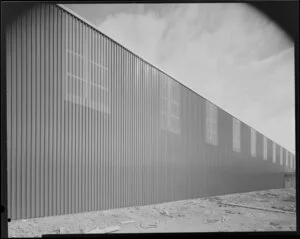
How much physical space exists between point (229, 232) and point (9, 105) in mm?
3738

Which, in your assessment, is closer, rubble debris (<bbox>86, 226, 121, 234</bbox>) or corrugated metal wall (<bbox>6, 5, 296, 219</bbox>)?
corrugated metal wall (<bbox>6, 5, 296, 219</bbox>)

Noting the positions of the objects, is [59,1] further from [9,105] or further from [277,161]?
[277,161]

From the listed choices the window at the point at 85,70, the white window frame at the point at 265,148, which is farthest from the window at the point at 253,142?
the window at the point at 85,70

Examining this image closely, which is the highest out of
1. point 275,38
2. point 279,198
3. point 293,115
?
point 275,38

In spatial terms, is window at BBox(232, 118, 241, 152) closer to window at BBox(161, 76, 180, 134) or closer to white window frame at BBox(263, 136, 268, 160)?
white window frame at BBox(263, 136, 268, 160)

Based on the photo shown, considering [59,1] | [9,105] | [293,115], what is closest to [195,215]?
[293,115]

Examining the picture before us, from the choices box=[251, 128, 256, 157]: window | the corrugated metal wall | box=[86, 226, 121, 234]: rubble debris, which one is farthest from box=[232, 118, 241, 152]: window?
box=[86, 226, 121, 234]: rubble debris

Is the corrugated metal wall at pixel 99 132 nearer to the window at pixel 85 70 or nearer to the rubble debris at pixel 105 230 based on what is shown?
the window at pixel 85 70

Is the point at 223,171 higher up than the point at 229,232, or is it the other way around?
the point at 223,171

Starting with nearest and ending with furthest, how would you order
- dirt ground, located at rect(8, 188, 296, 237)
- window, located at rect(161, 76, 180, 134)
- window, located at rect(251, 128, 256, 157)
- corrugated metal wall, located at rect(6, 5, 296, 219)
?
corrugated metal wall, located at rect(6, 5, 296, 219), dirt ground, located at rect(8, 188, 296, 237), window, located at rect(161, 76, 180, 134), window, located at rect(251, 128, 256, 157)

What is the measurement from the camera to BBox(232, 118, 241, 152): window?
5035 mm

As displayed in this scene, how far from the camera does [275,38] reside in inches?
192

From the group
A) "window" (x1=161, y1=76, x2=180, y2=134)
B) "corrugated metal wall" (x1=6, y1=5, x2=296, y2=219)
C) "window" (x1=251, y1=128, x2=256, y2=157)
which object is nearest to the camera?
"corrugated metal wall" (x1=6, y1=5, x2=296, y2=219)

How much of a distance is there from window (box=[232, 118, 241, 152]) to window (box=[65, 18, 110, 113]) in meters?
2.10
